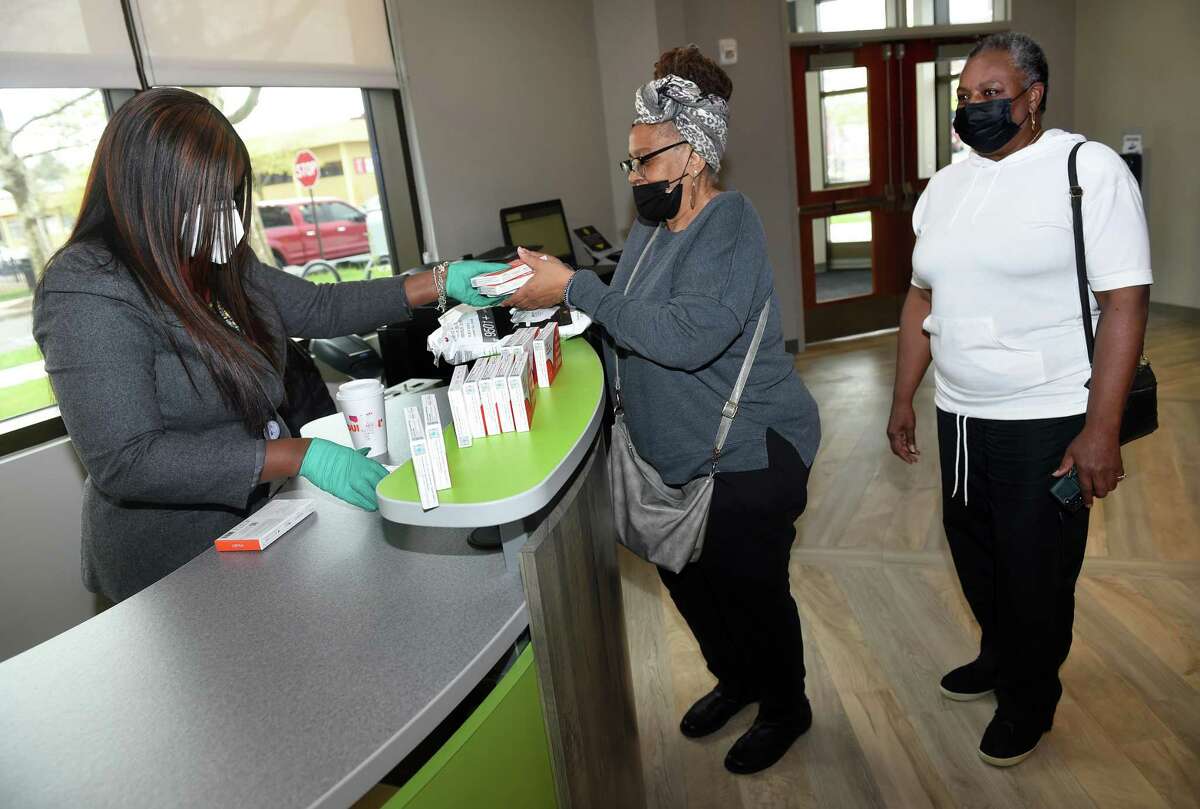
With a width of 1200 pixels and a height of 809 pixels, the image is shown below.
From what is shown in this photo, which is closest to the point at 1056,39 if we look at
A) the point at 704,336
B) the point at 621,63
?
the point at 621,63

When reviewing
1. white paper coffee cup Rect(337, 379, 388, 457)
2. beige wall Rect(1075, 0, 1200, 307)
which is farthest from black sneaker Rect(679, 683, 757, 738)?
beige wall Rect(1075, 0, 1200, 307)

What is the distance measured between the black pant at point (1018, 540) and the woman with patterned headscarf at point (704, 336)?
0.39 m

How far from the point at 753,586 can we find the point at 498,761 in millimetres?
895

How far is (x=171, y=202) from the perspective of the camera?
1464mm

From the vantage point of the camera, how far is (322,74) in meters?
3.72

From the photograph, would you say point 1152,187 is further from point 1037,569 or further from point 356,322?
point 356,322

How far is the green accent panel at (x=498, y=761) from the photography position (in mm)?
1052

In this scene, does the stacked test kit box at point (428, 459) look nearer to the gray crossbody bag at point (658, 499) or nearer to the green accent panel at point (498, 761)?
the green accent panel at point (498, 761)

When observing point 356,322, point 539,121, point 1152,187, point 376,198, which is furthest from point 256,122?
point 1152,187

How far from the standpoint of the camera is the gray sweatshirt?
1.62 metres

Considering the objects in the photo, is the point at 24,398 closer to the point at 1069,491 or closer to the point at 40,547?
the point at 40,547

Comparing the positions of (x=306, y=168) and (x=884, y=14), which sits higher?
(x=884, y=14)

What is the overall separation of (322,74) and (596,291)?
2631 mm

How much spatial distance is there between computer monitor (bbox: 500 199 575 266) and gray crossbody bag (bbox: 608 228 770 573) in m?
2.71
